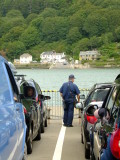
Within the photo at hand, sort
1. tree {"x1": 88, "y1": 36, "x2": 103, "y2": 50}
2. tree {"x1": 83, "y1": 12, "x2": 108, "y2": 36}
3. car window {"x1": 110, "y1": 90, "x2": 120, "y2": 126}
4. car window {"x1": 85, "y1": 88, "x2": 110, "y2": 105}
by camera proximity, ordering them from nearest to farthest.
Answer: car window {"x1": 110, "y1": 90, "x2": 120, "y2": 126} < car window {"x1": 85, "y1": 88, "x2": 110, "y2": 105} < tree {"x1": 88, "y1": 36, "x2": 103, "y2": 50} < tree {"x1": 83, "y1": 12, "x2": 108, "y2": 36}

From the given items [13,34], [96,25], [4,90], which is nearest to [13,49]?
[13,34]

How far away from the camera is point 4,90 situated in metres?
5.66

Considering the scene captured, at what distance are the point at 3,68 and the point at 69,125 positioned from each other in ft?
33.5

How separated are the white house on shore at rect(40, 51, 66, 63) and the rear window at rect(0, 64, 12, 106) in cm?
16843

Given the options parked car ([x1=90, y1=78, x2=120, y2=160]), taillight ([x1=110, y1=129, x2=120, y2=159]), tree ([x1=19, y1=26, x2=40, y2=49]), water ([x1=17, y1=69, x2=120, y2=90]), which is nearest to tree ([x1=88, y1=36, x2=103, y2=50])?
tree ([x1=19, y1=26, x2=40, y2=49])

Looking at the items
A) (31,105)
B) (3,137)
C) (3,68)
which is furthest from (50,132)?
(3,137)

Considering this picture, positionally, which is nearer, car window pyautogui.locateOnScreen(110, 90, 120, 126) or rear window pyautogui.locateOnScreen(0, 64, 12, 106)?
rear window pyautogui.locateOnScreen(0, 64, 12, 106)

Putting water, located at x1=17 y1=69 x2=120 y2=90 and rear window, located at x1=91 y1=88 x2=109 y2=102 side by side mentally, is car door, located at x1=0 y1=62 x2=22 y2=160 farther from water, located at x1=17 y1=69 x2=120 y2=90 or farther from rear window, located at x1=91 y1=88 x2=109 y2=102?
water, located at x1=17 y1=69 x2=120 y2=90

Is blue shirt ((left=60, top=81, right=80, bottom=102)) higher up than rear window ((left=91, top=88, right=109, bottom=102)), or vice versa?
rear window ((left=91, top=88, right=109, bottom=102))

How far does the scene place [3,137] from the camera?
4617 millimetres

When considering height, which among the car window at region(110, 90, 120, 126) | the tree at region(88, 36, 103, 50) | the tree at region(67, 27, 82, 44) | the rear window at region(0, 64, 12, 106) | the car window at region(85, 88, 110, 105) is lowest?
the car window at region(85, 88, 110, 105)

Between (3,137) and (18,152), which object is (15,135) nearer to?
(18,152)

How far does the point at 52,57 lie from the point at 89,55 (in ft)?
54.5

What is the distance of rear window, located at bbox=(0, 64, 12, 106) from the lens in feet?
17.6
